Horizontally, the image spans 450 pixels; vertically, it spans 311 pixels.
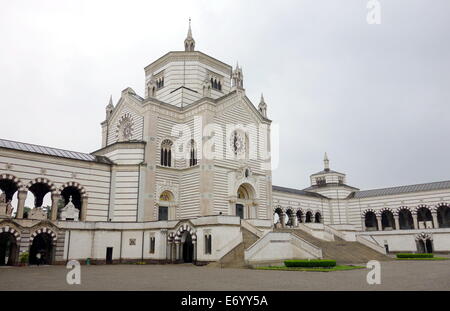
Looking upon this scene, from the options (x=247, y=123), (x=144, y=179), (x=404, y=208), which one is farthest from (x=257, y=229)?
(x=404, y=208)

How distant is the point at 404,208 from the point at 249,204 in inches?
1216

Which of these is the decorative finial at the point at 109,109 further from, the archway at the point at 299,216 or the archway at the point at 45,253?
the archway at the point at 299,216

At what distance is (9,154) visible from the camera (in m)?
32.0

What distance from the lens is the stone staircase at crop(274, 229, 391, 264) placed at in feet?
109

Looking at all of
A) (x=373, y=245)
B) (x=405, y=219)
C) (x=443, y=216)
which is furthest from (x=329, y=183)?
(x=373, y=245)

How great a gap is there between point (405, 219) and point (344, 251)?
32.4m

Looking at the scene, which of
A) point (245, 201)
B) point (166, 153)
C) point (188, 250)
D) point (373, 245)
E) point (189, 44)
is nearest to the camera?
point (188, 250)

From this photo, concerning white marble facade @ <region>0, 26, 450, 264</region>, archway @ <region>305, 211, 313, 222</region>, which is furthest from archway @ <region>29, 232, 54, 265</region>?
archway @ <region>305, 211, 313, 222</region>

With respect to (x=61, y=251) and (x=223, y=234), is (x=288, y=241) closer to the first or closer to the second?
(x=223, y=234)

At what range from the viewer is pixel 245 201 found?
139ft

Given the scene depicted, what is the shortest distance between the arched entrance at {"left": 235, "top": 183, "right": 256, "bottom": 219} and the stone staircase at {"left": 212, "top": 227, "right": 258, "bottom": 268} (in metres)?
8.43

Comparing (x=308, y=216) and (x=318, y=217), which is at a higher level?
(x=308, y=216)

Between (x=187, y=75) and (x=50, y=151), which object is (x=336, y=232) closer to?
(x=187, y=75)
